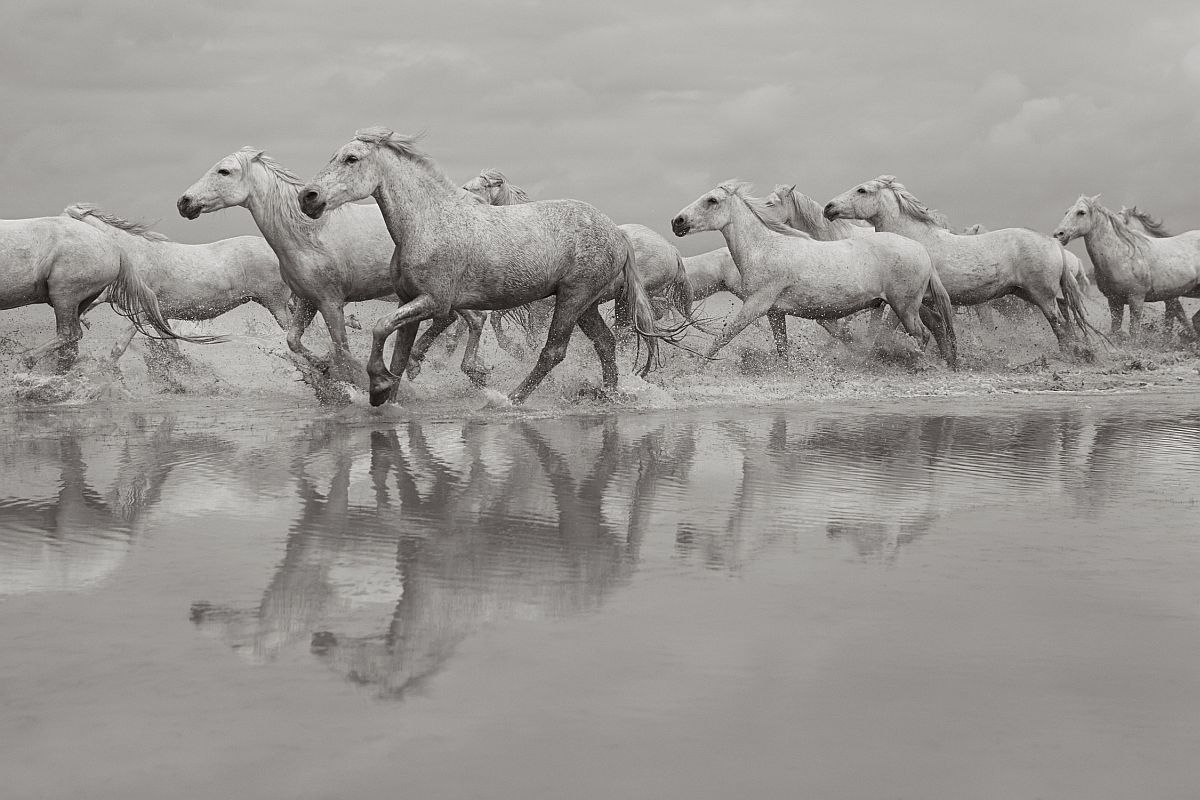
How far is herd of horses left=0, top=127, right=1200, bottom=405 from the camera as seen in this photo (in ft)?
30.9

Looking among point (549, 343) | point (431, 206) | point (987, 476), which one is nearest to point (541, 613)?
point (987, 476)

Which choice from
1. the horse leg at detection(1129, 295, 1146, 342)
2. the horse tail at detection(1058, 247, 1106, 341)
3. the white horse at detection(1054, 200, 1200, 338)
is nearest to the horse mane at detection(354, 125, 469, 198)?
the horse tail at detection(1058, 247, 1106, 341)

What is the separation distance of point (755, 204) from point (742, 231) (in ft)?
1.15

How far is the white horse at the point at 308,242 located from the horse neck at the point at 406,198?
3.68ft

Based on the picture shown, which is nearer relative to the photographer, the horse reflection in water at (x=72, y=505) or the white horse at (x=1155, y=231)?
the horse reflection in water at (x=72, y=505)

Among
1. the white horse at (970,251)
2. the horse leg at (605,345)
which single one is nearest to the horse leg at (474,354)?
the horse leg at (605,345)

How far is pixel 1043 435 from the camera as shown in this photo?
8.11 meters

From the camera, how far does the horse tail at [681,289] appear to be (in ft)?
48.6

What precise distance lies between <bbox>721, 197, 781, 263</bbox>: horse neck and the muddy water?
7074mm

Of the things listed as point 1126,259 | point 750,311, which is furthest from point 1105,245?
point 750,311

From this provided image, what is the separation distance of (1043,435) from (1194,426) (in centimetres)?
119

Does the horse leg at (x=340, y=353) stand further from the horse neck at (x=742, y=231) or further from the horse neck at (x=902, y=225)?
the horse neck at (x=902, y=225)

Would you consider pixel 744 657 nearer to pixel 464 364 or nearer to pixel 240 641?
pixel 240 641

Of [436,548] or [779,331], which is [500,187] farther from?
[436,548]
